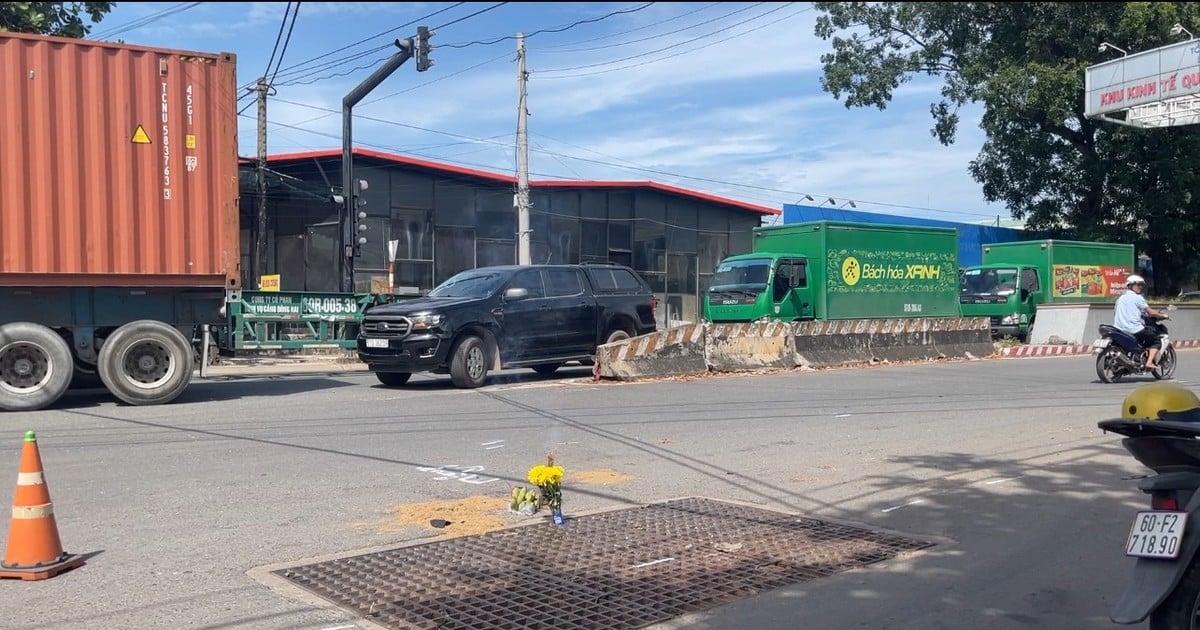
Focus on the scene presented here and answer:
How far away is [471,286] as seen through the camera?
15430 mm

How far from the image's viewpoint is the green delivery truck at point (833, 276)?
20469mm

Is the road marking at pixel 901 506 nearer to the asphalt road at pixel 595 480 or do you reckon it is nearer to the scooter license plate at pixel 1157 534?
the asphalt road at pixel 595 480

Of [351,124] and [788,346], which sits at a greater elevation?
[351,124]

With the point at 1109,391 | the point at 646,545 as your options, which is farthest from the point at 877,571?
the point at 1109,391

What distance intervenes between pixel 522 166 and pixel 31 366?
13663 millimetres

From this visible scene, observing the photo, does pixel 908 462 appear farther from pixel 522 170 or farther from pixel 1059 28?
pixel 1059 28

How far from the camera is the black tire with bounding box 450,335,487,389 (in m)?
14.4

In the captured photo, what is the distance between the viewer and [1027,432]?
10.5 meters

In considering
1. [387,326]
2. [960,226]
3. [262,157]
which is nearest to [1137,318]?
[387,326]

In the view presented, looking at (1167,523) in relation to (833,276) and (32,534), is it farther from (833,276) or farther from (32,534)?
(833,276)

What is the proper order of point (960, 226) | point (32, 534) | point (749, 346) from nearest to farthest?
point (32, 534) → point (749, 346) → point (960, 226)

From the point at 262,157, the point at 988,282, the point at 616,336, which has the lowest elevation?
the point at 616,336

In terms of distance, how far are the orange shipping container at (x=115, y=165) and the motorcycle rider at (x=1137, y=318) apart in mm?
12734

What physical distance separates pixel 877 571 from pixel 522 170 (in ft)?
65.0
